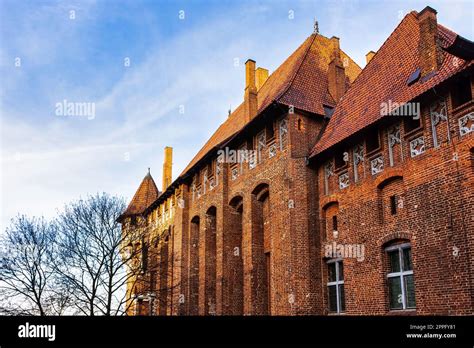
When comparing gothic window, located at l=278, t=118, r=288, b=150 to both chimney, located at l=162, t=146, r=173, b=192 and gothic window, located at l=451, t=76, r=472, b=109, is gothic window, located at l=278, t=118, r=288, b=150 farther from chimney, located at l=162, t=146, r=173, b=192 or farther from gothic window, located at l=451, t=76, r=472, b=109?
chimney, located at l=162, t=146, r=173, b=192

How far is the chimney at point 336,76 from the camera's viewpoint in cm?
1922

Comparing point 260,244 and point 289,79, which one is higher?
point 289,79

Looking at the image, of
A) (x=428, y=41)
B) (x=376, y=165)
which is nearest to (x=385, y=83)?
(x=428, y=41)

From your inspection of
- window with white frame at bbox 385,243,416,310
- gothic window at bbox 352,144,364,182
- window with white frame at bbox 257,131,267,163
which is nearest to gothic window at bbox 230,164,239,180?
window with white frame at bbox 257,131,267,163

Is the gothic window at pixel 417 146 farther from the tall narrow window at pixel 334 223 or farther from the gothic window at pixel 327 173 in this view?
the tall narrow window at pixel 334 223

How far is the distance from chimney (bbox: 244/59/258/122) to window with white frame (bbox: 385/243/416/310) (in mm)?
9256

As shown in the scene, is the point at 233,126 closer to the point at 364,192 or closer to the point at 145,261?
the point at 145,261

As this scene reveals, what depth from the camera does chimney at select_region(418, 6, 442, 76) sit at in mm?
13586

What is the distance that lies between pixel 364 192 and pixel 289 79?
663cm

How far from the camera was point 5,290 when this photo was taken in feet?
79.2

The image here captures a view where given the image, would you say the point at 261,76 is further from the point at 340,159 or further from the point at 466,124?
the point at 466,124

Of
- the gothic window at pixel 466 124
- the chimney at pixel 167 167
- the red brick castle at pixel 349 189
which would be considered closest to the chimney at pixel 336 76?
the red brick castle at pixel 349 189

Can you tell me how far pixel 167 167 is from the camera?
118ft
